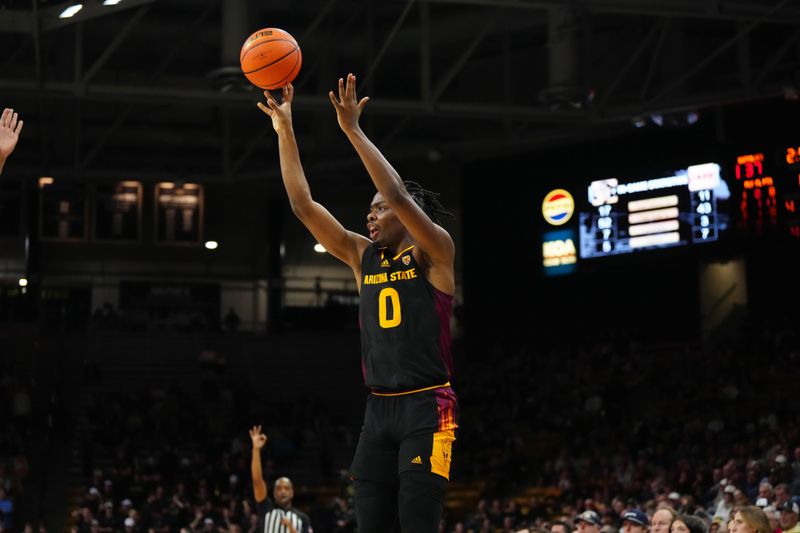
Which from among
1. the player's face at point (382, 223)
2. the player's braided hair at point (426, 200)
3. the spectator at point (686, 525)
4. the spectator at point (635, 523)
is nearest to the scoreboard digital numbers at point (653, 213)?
the spectator at point (635, 523)

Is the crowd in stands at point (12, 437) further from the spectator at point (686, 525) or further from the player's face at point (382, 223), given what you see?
the player's face at point (382, 223)

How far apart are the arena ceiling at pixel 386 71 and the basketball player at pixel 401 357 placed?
1513 cm

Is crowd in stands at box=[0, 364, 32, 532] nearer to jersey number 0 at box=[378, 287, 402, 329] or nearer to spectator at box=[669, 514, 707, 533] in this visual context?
spectator at box=[669, 514, 707, 533]

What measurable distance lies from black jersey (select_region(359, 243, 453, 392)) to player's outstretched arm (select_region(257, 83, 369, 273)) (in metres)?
0.31

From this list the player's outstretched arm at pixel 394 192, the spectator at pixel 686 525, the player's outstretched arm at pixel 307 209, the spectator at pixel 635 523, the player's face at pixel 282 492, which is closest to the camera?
the player's outstretched arm at pixel 394 192

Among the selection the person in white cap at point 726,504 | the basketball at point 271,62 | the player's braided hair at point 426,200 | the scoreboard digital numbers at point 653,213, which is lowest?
the person in white cap at point 726,504

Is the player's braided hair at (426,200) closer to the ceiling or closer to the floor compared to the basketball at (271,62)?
closer to the floor

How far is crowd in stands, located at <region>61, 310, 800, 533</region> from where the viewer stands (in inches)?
919

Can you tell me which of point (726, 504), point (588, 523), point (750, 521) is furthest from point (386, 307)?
point (726, 504)

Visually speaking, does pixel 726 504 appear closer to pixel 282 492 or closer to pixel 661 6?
pixel 282 492

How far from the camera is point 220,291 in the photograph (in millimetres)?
39344

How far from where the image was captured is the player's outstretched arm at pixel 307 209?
21.4 ft

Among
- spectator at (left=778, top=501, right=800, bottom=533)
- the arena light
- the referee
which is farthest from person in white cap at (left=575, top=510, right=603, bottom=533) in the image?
the arena light

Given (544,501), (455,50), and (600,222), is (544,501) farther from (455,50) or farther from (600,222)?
(455,50)
